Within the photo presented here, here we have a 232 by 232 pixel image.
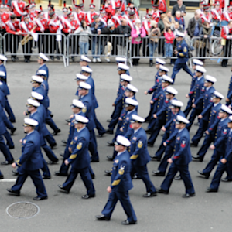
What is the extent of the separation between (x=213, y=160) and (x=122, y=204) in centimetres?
269

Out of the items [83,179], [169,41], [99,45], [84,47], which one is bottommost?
[83,179]

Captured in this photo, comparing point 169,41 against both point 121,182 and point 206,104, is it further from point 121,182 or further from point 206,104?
point 121,182

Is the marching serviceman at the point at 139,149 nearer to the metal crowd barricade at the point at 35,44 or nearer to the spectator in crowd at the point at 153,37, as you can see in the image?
the spectator in crowd at the point at 153,37

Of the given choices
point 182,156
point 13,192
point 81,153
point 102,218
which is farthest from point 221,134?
point 13,192

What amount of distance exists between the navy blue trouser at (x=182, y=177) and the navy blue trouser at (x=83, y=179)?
149 centimetres

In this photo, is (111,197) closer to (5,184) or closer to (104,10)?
(5,184)

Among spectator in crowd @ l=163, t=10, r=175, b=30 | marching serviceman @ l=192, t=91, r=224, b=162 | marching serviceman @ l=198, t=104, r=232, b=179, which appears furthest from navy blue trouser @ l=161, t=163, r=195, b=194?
spectator in crowd @ l=163, t=10, r=175, b=30

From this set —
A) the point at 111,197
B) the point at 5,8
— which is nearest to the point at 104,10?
the point at 5,8

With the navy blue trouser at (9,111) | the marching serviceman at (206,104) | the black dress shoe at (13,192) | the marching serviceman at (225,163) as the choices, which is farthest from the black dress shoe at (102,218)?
the navy blue trouser at (9,111)

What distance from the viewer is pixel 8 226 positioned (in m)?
7.83

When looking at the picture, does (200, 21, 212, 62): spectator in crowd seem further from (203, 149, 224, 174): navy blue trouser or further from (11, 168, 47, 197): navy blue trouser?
(11, 168, 47, 197): navy blue trouser

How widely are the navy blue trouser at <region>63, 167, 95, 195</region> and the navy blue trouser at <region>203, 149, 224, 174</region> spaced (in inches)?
103

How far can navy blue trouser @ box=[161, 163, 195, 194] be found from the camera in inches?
349

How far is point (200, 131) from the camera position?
11.5 metres
